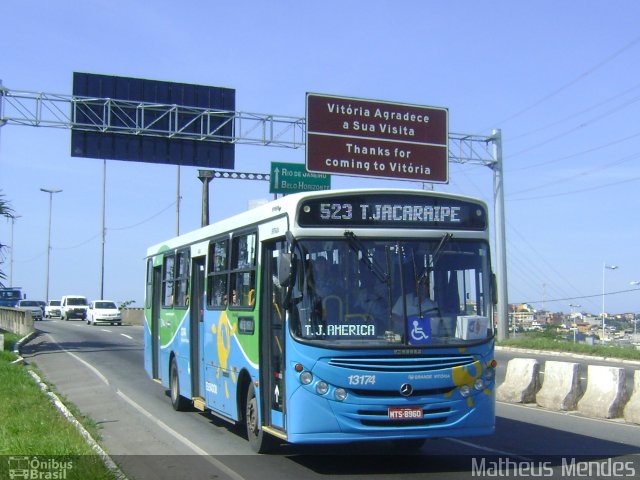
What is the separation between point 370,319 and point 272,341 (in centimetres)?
144

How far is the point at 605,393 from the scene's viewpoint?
1426cm

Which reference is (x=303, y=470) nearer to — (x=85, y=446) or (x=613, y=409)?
(x=85, y=446)

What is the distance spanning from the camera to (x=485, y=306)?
9.73 meters

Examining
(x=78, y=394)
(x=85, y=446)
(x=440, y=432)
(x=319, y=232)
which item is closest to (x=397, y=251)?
(x=319, y=232)

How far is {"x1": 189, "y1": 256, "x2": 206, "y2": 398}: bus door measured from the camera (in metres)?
13.6

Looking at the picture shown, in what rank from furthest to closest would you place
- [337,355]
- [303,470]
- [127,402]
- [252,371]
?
1. [127,402]
2. [252,371]
3. [303,470]
4. [337,355]

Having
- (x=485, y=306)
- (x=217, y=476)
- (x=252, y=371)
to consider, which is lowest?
(x=217, y=476)

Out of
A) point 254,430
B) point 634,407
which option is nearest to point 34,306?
point 634,407

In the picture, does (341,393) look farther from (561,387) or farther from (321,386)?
(561,387)

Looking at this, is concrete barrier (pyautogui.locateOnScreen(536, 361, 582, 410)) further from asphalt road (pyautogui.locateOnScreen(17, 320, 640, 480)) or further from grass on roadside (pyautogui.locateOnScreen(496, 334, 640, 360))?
grass on roadside (pyautogui.locateOnScreen(496, 334, 640, 360))

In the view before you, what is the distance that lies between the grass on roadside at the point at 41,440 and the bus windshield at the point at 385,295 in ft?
8.55

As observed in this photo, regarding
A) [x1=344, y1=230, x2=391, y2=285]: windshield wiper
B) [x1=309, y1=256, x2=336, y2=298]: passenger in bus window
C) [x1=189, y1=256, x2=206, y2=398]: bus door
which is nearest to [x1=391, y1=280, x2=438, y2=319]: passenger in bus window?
[x1=344, y1=230, x2=391, y2=285]: windshield wiper

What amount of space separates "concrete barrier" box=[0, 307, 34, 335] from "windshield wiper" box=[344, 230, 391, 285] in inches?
1260

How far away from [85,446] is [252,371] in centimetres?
218
